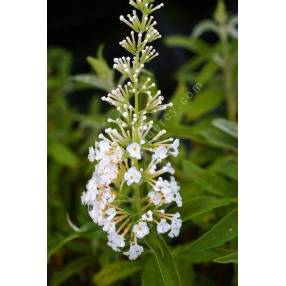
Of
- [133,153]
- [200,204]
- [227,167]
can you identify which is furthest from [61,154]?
A: [133,153]

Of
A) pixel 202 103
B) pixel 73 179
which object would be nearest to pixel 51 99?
pixel 73 179

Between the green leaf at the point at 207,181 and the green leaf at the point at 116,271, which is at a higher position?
the green leaf at the point at 207,181

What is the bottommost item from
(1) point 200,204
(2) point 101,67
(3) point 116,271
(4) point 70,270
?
(4) point 70,270

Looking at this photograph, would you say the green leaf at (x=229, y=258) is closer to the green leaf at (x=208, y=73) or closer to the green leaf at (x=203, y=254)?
the green leaf at (x=203, y=254)

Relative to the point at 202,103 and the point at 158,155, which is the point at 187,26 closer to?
the point at 202,103

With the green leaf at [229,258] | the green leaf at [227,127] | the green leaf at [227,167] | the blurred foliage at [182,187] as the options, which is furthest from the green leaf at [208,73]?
the green leaf at [229,258]

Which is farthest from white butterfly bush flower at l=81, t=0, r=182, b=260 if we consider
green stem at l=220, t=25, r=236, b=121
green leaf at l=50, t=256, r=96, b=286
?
green stem at l=220, t=25, r=236, b=121

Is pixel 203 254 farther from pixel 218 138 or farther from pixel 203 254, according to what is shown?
pixel 218 138
